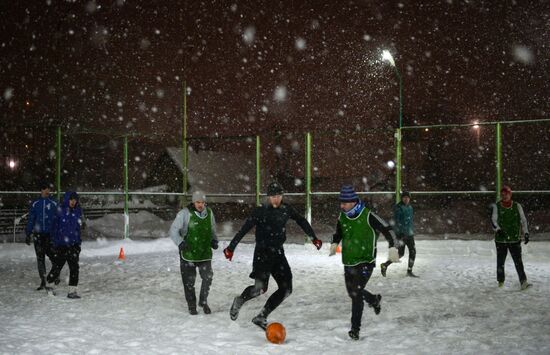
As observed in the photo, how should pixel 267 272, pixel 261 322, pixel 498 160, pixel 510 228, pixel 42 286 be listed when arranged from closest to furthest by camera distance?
pixel 261 322, pixel 267 272, pixel 510 228, pixel 42 286, pixel 498 160

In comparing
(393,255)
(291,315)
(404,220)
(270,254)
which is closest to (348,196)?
(393,255)

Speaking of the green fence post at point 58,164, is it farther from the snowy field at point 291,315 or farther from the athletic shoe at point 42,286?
the athletic shoe at point 42,286

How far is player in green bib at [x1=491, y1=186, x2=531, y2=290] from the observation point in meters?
9.77

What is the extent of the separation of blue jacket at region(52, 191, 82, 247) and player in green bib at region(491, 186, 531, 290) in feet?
24.2

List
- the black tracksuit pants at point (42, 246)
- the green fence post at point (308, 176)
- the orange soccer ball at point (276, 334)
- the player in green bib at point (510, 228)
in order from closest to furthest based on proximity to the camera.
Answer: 1. the orange soccer ball at point (276, 334)
2. the player in green bib at point (510, 228)
3. the black tracksuit pants at point (42, 246)
4. the green fence post at point (308, 176)

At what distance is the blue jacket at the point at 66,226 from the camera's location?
30.6 feet

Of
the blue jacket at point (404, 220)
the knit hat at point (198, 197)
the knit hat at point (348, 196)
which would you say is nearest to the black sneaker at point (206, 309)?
the knit hat at point (198, 197)

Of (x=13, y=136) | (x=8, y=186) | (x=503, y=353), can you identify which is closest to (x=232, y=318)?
(x=503, y=353)

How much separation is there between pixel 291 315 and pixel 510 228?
4.45m

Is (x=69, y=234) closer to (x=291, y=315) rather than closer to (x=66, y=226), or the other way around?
(x=66, y=226)

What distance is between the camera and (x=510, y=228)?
384 inches

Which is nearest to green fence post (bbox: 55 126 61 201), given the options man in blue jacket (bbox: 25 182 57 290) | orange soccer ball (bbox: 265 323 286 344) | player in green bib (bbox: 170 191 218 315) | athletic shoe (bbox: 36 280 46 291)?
man in blue jacket (bbox: 25 182 57 290)

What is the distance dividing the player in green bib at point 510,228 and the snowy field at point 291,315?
54 centimetres

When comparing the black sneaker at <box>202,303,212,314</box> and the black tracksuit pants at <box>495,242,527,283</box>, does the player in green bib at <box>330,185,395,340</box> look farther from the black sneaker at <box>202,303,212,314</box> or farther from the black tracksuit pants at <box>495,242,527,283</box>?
the black tracksuit pants at <box>495,242,527,283</box>
